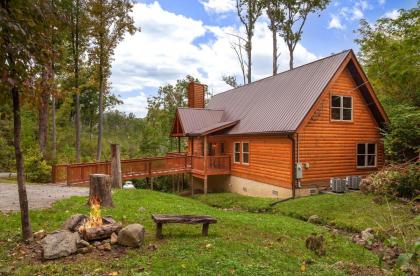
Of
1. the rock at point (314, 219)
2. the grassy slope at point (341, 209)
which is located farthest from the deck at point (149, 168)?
the rock at point (314, 219)

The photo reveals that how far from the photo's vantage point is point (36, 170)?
18.3 meters

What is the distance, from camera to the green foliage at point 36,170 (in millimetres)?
18203

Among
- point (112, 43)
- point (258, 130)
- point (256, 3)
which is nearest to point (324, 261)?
point (258, 130)

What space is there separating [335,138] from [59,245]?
1408 cm

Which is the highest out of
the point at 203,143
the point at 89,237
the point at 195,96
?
the point at 195,96

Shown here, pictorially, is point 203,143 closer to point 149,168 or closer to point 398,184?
point 149,168

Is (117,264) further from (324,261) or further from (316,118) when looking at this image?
(316,118)

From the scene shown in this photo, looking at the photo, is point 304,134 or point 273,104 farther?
point 273,104

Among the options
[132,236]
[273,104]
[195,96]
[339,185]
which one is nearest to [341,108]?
[273,104]

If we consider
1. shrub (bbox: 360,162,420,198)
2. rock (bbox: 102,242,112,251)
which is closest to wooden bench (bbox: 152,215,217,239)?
rock (bbox: 102,242,112,251)

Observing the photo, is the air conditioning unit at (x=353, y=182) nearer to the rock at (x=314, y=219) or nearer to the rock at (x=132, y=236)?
the rock at (x=314, y=219)

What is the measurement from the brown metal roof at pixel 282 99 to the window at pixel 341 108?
141 cm

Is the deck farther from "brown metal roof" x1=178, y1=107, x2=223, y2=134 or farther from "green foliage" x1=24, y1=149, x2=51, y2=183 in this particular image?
"brown metal roof" x1=178, y1=107, x2=223, y2=134

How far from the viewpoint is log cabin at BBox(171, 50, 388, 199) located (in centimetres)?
1548
